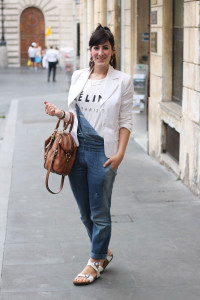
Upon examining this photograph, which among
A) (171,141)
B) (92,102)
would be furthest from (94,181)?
(171,141)

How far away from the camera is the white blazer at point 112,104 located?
4.68 meters

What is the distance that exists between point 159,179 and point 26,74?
2581 cm

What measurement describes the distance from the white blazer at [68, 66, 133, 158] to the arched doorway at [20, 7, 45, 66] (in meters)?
37.3

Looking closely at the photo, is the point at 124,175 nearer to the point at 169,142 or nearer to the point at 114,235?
the point at 169,142

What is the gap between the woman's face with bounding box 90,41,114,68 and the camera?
15.5ft

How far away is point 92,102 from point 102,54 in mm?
364

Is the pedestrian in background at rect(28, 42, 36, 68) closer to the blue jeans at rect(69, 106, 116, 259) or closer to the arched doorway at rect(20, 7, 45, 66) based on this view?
the arched doorway at rect(20, 7, 45, 66)

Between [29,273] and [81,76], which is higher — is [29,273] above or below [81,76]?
below

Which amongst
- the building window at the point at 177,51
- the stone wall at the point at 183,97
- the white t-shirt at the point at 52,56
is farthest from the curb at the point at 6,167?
the white t-shirt at the point at 52,56

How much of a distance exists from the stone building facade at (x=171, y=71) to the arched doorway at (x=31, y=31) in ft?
94.4

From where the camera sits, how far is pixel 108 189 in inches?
191

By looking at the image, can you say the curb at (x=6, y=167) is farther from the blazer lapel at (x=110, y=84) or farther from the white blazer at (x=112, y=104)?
the blazer lapel at (x=110, y=84)

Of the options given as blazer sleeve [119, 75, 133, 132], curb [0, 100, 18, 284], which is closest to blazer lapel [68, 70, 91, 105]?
blazer sleeve [119, 75, 133, 132]

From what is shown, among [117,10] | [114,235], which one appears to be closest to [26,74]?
[117,10]
